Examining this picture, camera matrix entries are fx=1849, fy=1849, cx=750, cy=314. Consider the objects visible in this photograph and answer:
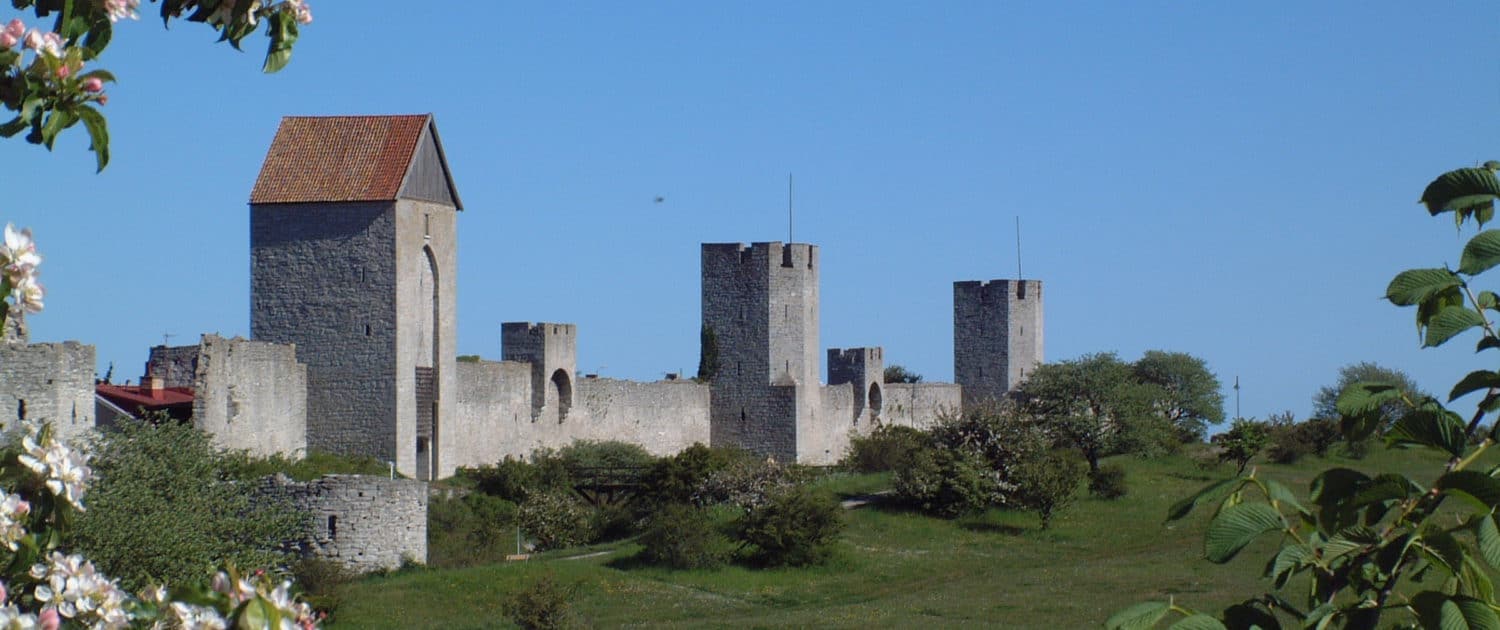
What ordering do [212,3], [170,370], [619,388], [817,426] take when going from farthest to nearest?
[817,426] → [619,388] → [170,370] → [212,3]

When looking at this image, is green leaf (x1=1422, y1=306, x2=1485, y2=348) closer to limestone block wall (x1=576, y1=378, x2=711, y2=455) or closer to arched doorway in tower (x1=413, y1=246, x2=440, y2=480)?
arched doorway in tower (x1=413, y1=246, x2=440, y2=480)

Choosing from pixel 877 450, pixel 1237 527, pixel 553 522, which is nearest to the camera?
pixel 1237 527

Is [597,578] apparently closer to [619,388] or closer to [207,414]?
[207,414]

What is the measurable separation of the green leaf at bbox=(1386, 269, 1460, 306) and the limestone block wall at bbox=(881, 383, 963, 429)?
4331cm

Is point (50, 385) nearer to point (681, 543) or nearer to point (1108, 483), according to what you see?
point (681, 543)

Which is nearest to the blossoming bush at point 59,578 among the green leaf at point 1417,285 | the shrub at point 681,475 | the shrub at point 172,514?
the green leaf at point 1417,285

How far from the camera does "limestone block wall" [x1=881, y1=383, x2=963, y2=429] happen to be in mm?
47938

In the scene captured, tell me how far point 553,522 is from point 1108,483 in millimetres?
10075

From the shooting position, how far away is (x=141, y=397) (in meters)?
27.9

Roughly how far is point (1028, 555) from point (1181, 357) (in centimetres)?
2650

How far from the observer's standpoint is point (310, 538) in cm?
2280

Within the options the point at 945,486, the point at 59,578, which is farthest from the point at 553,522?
the point at 59,578

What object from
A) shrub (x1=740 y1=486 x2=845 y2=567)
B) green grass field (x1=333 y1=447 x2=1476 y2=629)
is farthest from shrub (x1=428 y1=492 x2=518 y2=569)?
shrub (x1=740 y1=486 x2=845 y2=567)

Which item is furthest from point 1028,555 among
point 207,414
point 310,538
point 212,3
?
point 212,3
